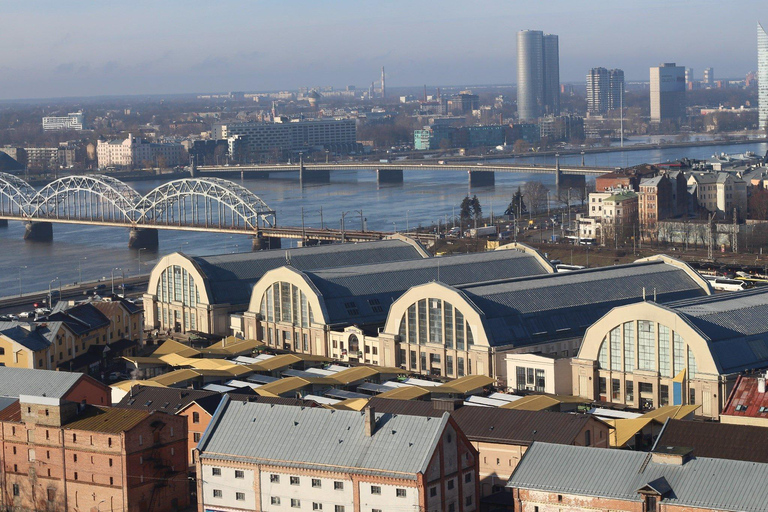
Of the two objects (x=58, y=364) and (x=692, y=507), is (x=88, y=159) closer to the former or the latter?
(x=58, y=364)

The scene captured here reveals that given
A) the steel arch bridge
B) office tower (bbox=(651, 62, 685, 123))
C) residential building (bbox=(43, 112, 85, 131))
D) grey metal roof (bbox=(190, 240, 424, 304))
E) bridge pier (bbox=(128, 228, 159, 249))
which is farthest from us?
residential building (bbox=(43, 112, 85, 131))

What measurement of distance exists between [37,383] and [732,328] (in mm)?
9241

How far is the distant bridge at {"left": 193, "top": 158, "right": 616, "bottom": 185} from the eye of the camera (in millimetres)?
67500

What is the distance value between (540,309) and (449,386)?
11.5ft

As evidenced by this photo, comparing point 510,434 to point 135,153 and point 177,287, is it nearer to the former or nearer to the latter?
point 177,287

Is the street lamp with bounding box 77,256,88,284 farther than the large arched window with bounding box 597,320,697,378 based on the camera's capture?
Yes

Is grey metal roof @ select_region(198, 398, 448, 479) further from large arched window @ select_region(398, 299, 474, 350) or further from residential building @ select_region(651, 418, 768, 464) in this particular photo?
large arched window @ select_region(398, 299, 474, 350)

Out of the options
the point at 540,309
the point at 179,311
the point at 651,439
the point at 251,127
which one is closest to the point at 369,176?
the point at 251,127

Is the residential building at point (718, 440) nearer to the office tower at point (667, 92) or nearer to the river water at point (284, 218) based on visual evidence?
the river water at point (284, 218)

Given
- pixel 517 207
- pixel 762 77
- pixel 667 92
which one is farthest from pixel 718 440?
pixel 667 92

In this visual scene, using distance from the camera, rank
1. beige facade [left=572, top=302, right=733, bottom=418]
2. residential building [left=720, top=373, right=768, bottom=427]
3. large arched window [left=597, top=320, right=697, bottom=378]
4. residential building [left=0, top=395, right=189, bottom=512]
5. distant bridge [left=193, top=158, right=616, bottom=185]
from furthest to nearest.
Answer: distant bridge [left=193, top=158, right=616, bottom=185]
large arched window [left=597, top=320, right=697, bottom=378]
beige facade [left=572, top=302, right=733, bottom=418]
residential building [left=720, top=373, right=768, bottom=427]
residential building [left=0, top=395, right=189, bottom=512]

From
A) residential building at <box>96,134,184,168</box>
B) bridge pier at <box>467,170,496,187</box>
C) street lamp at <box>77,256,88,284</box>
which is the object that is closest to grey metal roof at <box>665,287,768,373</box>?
street lamp at <box>77,256,88,284</box>

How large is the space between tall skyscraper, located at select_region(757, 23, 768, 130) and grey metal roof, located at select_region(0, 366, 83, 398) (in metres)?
101

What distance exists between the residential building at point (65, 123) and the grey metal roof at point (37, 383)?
124630mm
